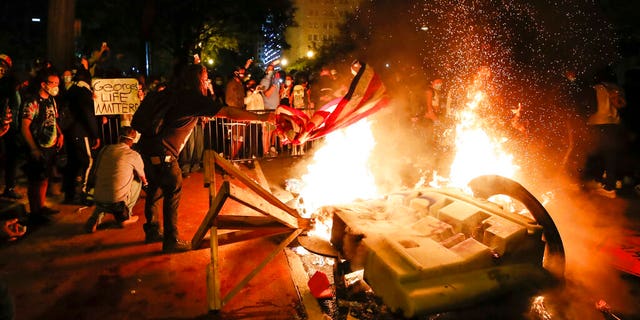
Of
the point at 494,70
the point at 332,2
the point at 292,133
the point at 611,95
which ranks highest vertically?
the point at 332,2

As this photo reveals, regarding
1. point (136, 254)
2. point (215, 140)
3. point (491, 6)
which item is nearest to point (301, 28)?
point (491, 6)

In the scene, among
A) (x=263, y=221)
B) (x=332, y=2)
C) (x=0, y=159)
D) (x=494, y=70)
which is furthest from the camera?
(x=332, y=2)

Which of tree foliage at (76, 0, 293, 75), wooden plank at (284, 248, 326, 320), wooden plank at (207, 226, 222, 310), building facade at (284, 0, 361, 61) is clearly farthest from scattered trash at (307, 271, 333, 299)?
building facade at (284, 0, 361, 61)

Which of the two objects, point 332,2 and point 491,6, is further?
point 332,2

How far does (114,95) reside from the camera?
8.93m

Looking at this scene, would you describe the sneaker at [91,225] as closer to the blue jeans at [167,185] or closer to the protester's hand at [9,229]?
Answer: the protester's hand at [9,229]

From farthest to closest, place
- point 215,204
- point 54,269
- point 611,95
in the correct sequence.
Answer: point 611,95, point 54,269, point 215,204

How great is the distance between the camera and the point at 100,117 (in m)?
9.33

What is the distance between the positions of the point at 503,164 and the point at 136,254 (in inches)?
264

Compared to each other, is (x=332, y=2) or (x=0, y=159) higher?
(x=332, y=2)

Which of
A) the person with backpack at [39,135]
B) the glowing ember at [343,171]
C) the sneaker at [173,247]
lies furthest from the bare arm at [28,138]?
the glowing ember at [343,171]

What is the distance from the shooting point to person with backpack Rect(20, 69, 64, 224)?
6.16 m

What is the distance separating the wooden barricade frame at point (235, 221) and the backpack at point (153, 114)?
116cm

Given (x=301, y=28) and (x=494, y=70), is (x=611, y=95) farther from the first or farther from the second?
(x=301, y=28)
